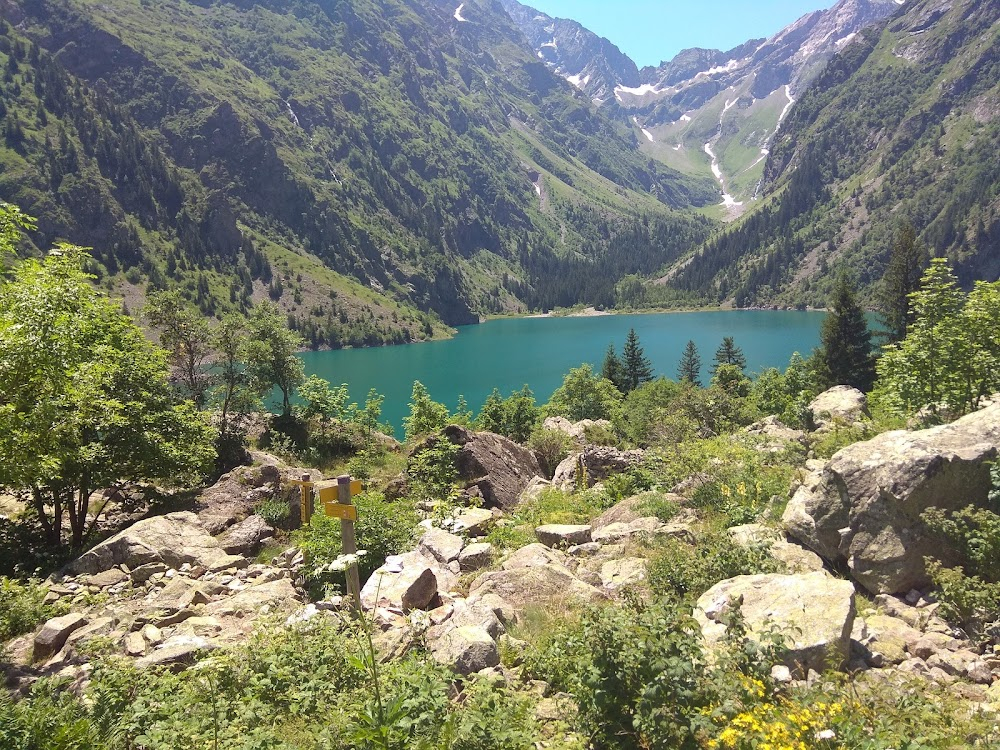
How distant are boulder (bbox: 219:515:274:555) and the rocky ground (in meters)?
0.51

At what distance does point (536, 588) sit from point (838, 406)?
22.2 meters

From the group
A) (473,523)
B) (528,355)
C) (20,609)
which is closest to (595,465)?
(473,523)

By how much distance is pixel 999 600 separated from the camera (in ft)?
22.0

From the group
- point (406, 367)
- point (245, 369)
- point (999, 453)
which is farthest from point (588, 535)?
point (406, 367)

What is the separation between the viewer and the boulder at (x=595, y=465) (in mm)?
19844

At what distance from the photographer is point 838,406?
82.1 ft

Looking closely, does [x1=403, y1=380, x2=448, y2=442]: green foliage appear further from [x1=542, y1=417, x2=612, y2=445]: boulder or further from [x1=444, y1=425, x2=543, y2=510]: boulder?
[x1=444, y1=425, x2=543, y2=510]: boulder

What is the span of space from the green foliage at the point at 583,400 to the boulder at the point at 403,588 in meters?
35.6

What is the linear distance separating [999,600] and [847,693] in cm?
321

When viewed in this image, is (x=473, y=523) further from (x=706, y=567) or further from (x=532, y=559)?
(x=706, y=567)

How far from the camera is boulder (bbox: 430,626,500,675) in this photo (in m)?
6.35

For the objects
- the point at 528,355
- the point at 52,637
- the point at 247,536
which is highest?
the point at 52,637

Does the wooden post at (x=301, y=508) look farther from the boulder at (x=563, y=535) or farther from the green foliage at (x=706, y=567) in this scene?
the green foliage at (x=706, y=567)

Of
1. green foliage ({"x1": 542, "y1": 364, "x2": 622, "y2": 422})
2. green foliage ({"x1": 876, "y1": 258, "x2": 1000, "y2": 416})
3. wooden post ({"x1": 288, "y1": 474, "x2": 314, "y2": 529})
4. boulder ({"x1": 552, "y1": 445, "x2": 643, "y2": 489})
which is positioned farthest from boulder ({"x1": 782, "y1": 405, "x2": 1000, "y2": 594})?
green foliage ({"x1": 542, "y1": 364, "x2": 622, "y2": 422})
